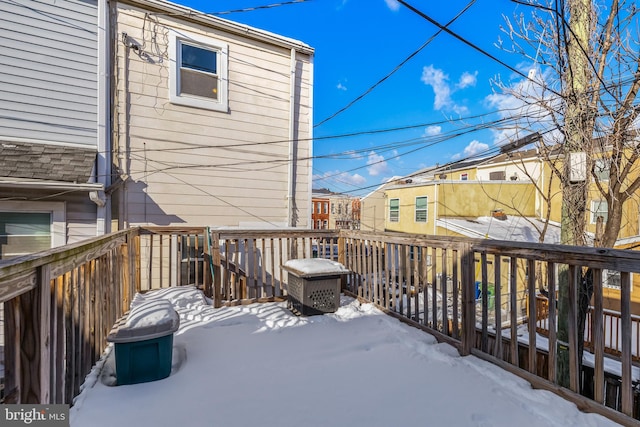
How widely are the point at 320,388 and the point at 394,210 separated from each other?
45.8 feet

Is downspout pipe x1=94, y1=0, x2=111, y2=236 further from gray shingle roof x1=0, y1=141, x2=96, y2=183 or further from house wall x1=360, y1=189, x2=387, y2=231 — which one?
house wall x1=360, y1=189, x2=387, y2=231

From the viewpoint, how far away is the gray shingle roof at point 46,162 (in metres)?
4.01

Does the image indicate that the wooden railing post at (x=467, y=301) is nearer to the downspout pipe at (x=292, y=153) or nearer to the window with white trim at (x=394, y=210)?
the downspout pipe at (x=292, y=153)

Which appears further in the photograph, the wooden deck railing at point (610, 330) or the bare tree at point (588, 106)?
the wooden deck railing at point (610, 330)

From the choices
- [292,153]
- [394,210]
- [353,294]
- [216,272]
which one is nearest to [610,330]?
[353,294]

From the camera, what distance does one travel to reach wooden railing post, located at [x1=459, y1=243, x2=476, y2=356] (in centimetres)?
267

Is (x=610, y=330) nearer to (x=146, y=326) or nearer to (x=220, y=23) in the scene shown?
(x=146, y=326)

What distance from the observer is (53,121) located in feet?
15.0

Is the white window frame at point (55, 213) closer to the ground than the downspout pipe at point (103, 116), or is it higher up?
closer to the ground

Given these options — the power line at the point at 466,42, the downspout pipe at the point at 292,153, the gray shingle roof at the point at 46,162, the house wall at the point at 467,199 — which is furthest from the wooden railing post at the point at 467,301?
the house wall at the point at 467,199

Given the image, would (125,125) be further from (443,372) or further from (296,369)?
(443,372)

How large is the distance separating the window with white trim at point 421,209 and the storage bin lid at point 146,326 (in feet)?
39.9

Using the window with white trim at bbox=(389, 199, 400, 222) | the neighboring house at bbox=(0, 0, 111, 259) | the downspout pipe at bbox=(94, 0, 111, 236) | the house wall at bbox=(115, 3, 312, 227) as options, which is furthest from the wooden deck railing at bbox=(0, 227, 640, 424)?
the window with white trim at bbox=(389, 199, 400, 222)

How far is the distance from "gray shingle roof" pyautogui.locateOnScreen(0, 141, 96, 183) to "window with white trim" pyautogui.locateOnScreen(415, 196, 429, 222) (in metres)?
11.7
